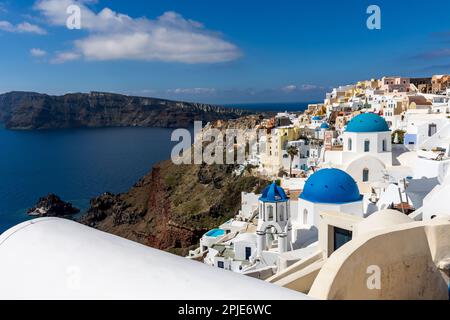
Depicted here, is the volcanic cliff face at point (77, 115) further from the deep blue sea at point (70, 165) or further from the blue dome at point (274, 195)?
the blue dome at point (274, 195)

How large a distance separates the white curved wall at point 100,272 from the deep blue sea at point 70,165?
171 ft

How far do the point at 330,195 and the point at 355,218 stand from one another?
242 inches

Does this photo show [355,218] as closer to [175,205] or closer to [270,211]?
[270,211]

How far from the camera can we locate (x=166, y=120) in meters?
191

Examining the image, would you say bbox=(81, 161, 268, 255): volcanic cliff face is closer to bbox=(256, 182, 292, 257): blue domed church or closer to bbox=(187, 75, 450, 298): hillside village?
bbox=(187, 75, 450, 298): hillside village

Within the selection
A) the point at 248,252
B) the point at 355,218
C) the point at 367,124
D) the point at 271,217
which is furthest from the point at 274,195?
the point at 367,124

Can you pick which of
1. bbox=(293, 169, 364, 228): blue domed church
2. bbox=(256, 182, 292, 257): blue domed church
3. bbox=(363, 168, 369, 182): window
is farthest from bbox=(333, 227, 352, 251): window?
bbox=(363, 168, 369, 182): window

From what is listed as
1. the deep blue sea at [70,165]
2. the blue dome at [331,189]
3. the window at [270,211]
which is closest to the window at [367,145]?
the blue dome at [331,189]

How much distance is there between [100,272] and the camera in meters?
5.34

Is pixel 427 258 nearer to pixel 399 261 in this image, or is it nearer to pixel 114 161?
pixel 399 261

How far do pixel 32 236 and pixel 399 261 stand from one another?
5976mm

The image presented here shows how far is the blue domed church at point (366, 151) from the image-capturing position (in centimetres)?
2255

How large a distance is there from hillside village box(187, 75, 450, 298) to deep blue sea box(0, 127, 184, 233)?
42260mm
